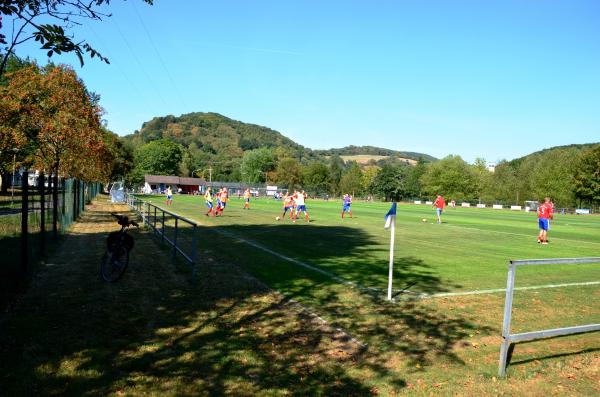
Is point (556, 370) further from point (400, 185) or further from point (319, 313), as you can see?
point (400, 185)

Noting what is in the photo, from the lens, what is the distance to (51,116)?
23.8 m

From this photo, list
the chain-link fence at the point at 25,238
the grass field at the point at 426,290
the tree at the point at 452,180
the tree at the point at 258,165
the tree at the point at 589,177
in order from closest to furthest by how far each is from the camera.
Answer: the grass field at the point at 426,290 < the chain-link fence at the point at 25,238 < the tree at the point at 589,177 < the tree at the point at 452,180 < the tree at the point at 258,165

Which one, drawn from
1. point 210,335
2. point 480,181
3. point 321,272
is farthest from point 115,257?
point 480,181

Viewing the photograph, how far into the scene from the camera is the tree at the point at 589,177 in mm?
77500

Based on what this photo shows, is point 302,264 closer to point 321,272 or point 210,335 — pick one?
point 321,272

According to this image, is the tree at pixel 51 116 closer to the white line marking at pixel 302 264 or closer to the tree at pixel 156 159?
the white line marking at pixel 302 264

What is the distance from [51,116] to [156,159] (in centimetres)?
11751

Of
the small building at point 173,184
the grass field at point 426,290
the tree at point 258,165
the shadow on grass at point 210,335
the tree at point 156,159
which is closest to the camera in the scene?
the shadow on grass at point 210,335

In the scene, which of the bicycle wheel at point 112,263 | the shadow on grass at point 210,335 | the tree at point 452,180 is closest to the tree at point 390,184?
the tree at point 452,180

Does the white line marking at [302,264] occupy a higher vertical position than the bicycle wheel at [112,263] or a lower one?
lower

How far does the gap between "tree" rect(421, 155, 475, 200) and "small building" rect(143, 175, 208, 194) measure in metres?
63.0

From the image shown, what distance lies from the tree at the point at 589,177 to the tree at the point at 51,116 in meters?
78.3

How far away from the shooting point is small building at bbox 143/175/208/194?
5065 inches

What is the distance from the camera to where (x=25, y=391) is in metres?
4.50
